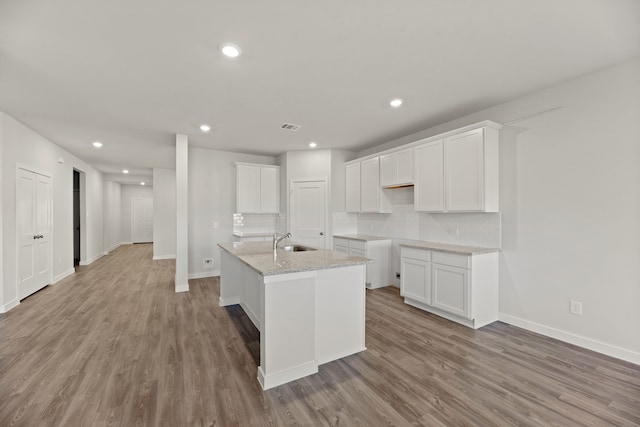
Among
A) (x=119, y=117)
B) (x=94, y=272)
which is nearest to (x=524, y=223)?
(x=119, y=117)

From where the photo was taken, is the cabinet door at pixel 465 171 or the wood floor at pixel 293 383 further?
the cabinet door at pixel 465 171

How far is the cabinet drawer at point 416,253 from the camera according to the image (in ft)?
12.2

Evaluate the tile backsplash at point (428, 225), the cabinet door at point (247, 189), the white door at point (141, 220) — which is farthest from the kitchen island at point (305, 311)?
the white door at point (141, 220)

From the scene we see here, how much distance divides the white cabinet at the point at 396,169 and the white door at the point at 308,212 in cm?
137

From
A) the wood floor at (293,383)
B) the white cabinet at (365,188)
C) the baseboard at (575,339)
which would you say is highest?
the white cabinet at (365,188)

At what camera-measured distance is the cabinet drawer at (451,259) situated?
10.6 ft

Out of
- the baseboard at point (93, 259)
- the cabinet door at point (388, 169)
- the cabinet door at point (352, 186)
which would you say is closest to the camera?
the cabinet door at point (388, 169)

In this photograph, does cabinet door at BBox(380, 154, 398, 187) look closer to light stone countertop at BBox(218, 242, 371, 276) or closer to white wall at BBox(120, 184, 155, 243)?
light stone countertop at BBox(218, 242, 371, 276)

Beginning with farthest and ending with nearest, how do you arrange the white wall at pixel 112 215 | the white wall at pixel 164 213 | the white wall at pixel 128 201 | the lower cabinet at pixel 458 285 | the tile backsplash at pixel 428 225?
the white wall at pixel 128 201 → the white wall at pixel 112 215 → the white wall at pixel 164 213 → the tile backsplash at pixel 428 225 → the lower cabinet at pixel 458 285

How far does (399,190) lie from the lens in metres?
4.93

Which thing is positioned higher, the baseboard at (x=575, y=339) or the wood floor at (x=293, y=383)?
the baseboard at (x=575, y=339)

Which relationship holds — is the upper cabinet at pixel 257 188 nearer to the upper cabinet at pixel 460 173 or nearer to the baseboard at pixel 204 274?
the baseboard at pixel 204 274

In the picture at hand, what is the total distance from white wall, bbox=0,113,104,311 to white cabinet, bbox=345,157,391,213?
5163 mm

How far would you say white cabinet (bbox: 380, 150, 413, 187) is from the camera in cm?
430
